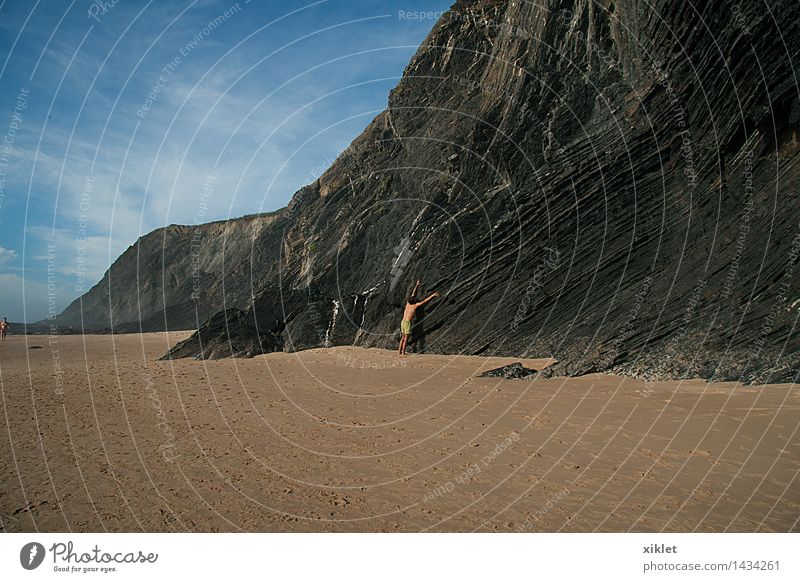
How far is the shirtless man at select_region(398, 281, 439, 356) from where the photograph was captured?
15.4 metres

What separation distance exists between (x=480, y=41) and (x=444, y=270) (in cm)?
965

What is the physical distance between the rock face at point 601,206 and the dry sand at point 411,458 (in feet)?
6.94

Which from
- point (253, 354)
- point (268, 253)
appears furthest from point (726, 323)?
point (268, 253)

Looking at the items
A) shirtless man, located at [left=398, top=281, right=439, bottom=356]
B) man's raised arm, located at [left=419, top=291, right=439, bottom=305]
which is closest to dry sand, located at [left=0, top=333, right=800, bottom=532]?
shirtless man, located at [left=398, top=281, right=439, bottom=356]

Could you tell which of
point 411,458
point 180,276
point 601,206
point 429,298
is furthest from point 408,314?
point 180,276

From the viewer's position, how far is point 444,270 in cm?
1545

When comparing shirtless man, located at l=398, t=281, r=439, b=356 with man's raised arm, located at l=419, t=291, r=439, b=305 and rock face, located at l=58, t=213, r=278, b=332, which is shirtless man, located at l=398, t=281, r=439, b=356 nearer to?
man's raised arm, located at l=419, t=291, r=439, b=305

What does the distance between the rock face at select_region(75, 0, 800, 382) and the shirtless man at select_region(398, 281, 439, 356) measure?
0.36 metres

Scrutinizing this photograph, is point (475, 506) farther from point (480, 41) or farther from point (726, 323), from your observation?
point (480, 41)

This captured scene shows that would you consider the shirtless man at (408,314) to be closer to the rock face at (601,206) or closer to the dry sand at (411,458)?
the rock face at (601,206)

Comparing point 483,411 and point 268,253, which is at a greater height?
point 268,253
